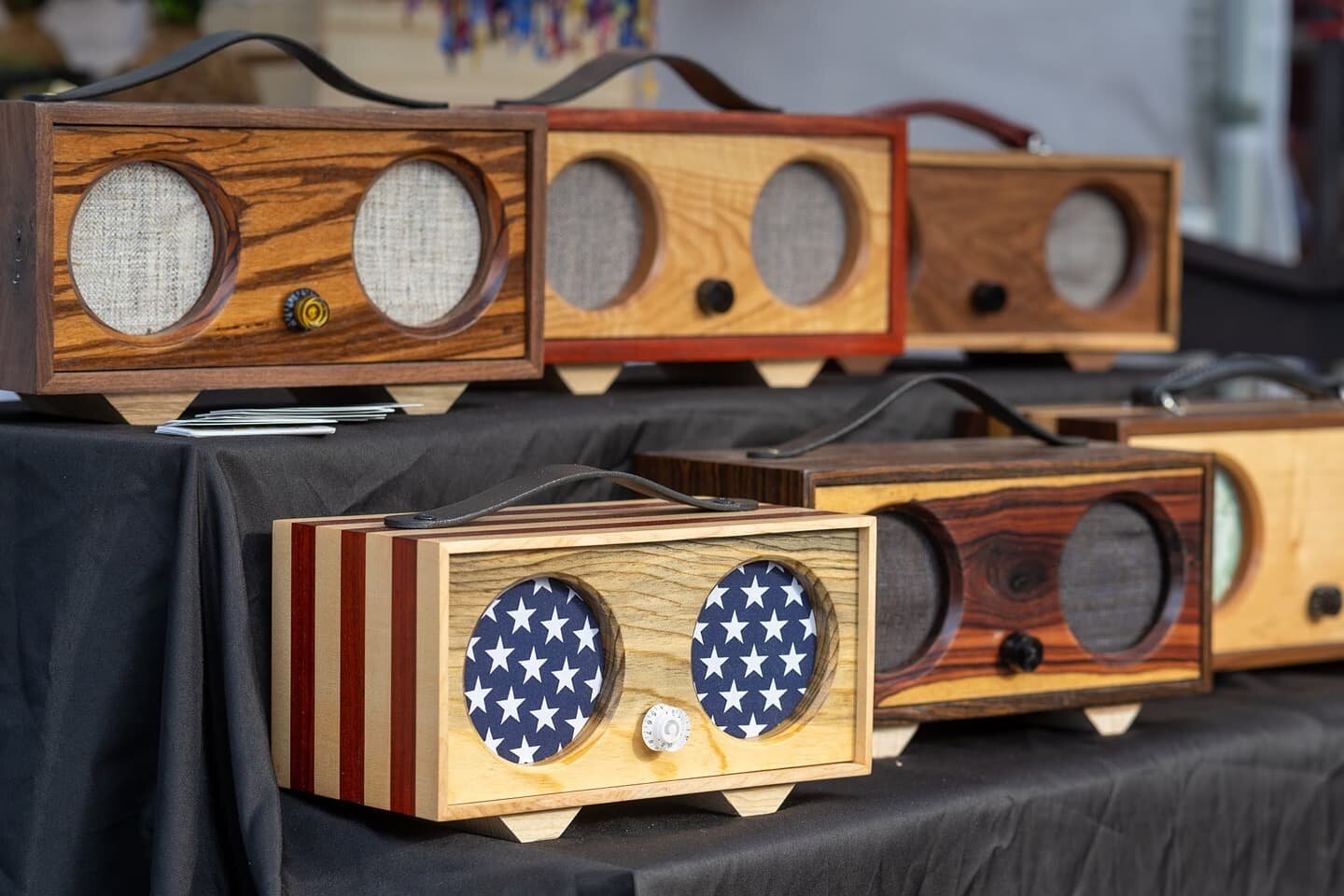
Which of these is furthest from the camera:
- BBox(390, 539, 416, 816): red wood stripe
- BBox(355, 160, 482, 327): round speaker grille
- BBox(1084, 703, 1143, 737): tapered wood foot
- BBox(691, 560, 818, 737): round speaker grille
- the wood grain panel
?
the wood grain panel

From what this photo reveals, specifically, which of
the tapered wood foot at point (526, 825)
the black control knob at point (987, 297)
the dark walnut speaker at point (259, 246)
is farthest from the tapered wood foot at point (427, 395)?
the black control knob at point (987, 297)

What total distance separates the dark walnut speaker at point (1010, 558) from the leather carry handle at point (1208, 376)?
A: 18 cm

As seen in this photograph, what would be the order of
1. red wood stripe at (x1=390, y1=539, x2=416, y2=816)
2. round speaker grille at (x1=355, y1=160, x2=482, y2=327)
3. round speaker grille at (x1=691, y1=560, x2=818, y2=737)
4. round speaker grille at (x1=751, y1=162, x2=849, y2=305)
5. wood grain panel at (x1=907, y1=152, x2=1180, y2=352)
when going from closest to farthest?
red wood stripe at (x1=390, y1=539, x2=416, y2=816) → round speaker grille at (x1=691, y1=560, x2=818, y2=737) → round speaker grille at (x1=355, y1=160, x2=482, y2=327) → round speaker grille at (x1=751, y1=162, x2=849, y2=305) → wood grain panel at (x1=907, y1=152, x2=1180, y2=352)

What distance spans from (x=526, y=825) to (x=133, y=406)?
0.35m

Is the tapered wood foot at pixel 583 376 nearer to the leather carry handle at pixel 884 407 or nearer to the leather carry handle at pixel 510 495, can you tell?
the leather carry handle at pixel 884 407

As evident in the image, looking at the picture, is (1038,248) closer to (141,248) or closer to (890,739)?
(890,739)

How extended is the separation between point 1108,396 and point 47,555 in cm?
94

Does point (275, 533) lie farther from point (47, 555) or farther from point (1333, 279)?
point (1333, 279)

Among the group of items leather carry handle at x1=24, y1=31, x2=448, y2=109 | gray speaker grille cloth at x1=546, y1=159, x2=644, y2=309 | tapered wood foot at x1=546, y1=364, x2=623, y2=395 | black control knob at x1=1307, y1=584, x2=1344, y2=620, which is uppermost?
leather carry handle at x1=24, y1=31, x2=448, y2=109

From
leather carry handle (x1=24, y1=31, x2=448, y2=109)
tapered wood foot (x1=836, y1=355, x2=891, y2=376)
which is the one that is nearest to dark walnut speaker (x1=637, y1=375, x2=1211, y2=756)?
tapered wood foot (x1=836, y1=355, x2=891, y2=376)

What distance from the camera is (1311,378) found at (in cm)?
164

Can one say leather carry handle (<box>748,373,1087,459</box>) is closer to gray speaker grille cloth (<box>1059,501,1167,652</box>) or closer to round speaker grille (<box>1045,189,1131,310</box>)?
gray speaker grille cloth (<box>1059,501,1167,652</box>)

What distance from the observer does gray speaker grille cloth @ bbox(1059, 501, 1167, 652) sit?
1355 millimetres

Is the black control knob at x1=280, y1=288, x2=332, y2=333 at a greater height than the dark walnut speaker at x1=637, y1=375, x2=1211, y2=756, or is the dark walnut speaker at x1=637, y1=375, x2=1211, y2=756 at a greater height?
the black control knob at x1=280, y1=288, x2=332, y2=333
